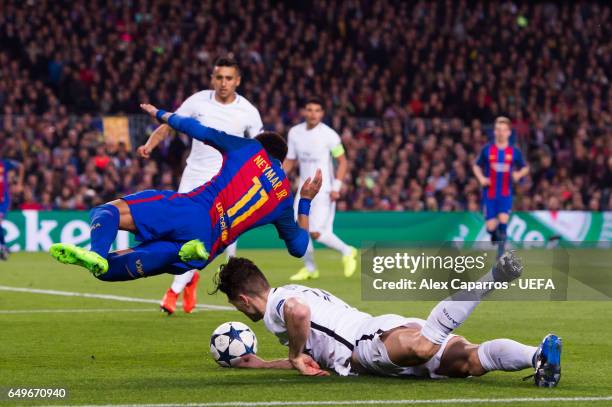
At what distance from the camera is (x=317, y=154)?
17703 millimetres

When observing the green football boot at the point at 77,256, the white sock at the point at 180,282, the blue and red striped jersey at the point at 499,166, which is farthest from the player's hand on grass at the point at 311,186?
the blue and red striped jersey at the point at 499,166

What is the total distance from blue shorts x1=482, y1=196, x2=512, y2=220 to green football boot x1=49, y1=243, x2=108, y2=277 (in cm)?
1332

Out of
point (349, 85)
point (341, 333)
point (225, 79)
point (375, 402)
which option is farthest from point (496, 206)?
point (375, 402)

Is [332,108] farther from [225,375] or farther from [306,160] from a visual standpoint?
[225,375]

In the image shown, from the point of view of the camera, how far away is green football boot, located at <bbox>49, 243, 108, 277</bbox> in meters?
7.74

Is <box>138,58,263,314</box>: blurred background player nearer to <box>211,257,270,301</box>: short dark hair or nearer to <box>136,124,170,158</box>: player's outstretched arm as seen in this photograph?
<box>136,124,170,158</box>: player's outstretched arm

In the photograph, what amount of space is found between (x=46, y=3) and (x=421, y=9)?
1091cm

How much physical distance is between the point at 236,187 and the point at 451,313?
222cm

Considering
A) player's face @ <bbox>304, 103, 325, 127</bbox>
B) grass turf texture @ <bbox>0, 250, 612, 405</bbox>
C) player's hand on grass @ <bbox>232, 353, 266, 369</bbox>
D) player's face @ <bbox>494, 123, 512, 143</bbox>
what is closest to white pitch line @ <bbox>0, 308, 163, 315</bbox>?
grass turf texture @ <bbox>0, 250, 612, 405</bbox>

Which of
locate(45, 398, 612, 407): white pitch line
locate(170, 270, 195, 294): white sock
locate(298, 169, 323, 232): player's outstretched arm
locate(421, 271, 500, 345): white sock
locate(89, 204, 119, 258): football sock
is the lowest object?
locate(170, 270, 195, 294): white sock

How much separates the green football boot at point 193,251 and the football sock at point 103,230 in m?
0.49

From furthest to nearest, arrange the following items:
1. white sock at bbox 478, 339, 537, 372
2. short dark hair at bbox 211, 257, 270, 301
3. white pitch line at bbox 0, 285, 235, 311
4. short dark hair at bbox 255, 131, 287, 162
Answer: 1. white pitch line at bbox 0, 285, 235, 311
2. short dark hair at bbox 255, 131, 287, 162
3. short dark hair at bbox 211, 257, 270, 301
4. white sock at bbox 478, 339, 537, 372

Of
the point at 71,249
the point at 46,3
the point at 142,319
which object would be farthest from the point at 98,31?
the point at 71,249

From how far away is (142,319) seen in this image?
11883 millimetres
